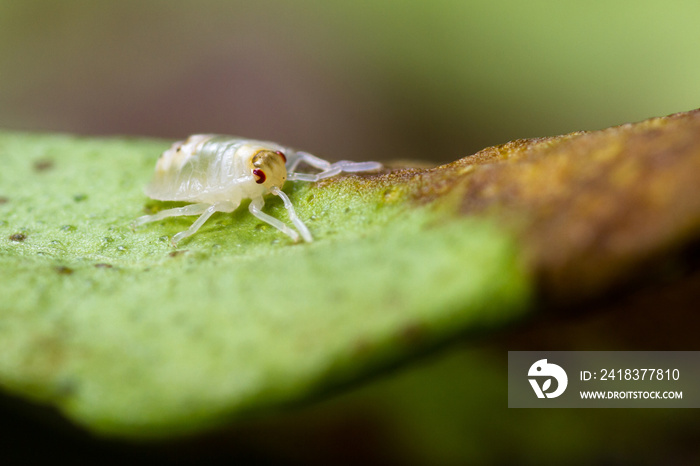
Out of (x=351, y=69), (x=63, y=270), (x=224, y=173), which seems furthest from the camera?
(x=351, y=69)

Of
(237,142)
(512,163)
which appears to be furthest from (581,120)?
(512,163)

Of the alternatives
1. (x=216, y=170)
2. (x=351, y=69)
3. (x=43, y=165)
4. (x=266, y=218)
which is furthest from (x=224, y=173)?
(x=351, y=69)

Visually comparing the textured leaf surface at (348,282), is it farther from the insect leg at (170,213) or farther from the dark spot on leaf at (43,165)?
the dark spot on leaf at (43,165)

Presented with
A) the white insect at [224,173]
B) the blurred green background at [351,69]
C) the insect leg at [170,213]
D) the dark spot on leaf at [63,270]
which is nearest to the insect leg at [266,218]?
the white insect at [224,173]

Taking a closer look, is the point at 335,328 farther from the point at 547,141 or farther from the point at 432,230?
the point at 547,141

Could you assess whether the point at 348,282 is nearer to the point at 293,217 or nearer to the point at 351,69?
the point at 293,217

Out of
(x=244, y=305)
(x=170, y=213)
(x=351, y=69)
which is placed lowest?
(x=244, y=305)
